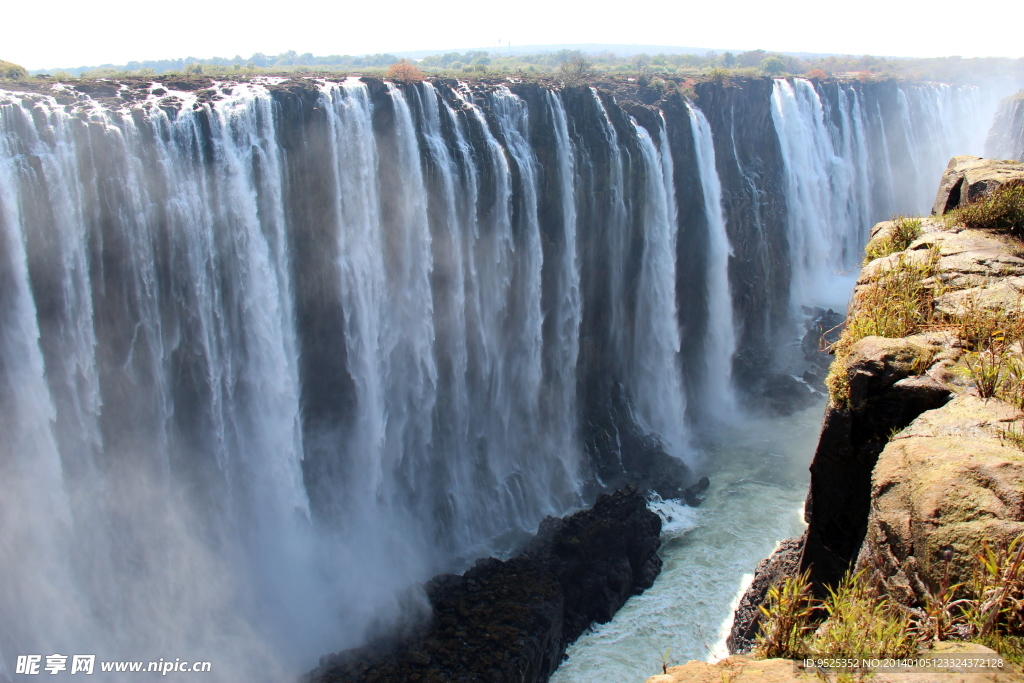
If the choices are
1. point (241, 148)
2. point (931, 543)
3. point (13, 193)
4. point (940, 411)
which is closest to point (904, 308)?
point (940, 411)

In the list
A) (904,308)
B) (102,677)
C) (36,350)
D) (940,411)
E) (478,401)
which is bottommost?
(102,677)

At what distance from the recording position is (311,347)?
1611 cm

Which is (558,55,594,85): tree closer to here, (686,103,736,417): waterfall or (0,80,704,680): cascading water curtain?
(686,103,736,417): waterfall

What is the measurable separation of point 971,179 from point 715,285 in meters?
15.6

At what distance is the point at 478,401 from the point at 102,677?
10.3 m

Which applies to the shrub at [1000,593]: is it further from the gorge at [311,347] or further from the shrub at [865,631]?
the gorge at [311,347]

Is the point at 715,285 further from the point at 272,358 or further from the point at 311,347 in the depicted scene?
the point at 272,358

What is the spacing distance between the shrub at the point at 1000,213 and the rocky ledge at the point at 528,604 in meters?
9.96

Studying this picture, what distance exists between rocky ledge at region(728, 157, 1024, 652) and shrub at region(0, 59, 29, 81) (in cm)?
1794

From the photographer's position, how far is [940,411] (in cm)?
474

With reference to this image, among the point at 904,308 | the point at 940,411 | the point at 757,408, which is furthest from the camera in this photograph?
the point at 757,408

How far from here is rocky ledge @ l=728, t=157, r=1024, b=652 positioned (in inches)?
147

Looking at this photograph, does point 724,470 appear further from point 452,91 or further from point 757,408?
point 452,91

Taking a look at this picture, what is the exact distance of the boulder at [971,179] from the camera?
9.46m
